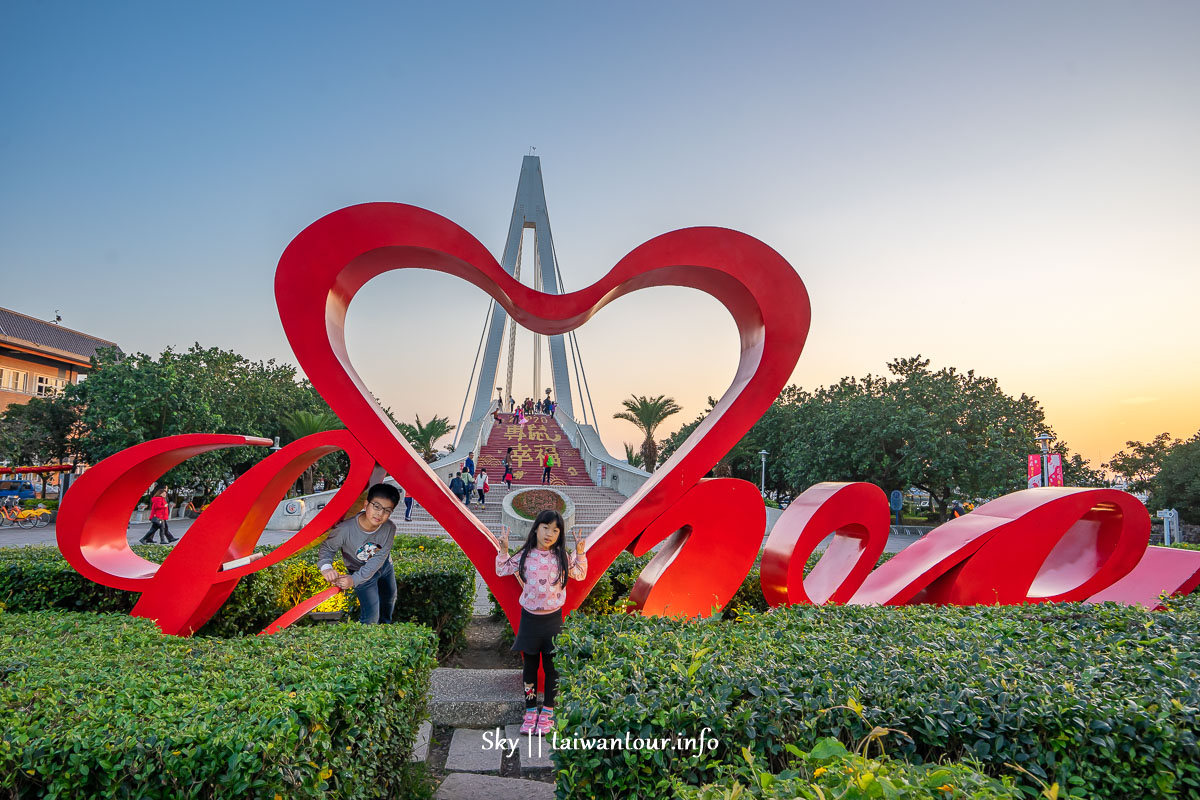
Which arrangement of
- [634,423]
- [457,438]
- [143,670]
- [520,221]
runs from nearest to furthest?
[143,670] < [457,438] < [634,423] < [520,221]

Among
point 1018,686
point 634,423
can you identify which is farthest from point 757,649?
point 634,423

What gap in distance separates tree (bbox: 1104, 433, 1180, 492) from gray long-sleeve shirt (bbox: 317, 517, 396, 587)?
122 ft

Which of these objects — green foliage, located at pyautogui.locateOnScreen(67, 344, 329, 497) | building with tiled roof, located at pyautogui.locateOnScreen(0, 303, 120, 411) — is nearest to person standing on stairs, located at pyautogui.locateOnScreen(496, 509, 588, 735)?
green foliage, located at pyautogui.locateOnScreen(67, 344, 329, 497)

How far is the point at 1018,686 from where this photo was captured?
2.70 metres

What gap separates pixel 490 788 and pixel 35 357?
4373cm

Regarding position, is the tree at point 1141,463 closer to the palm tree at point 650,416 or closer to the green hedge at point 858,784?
the palm tree at point 650,416

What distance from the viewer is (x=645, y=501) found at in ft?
16.5

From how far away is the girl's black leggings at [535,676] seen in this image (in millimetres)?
4227

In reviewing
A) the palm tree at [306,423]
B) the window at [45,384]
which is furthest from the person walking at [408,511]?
the window at [45,384]

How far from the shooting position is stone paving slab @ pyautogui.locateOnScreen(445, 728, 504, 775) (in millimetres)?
3980

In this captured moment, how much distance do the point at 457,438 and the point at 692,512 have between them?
27.1 meters

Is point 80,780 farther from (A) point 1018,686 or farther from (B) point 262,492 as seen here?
(A) point 1018,686

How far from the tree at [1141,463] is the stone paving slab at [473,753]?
121 feet

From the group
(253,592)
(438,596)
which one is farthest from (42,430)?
(438,596)
